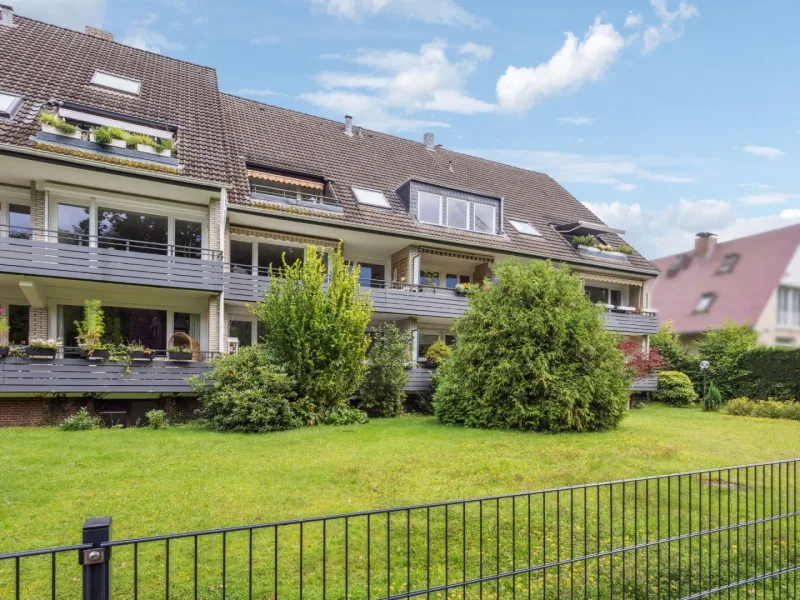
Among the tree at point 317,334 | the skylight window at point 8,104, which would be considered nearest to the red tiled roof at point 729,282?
the tree at point 317,334

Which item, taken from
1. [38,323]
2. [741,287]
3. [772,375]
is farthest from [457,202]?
[741,287]

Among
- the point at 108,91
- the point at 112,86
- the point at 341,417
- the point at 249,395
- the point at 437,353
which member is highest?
the point at 112,86

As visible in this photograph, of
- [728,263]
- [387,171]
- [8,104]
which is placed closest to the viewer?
[728,263]

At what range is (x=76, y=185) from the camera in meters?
15.8

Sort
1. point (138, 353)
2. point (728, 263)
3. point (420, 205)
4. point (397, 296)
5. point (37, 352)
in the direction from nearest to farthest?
point (728, 263) < point (37, 352) < point (138, 353) < point (397, 296) < point (420, 205)

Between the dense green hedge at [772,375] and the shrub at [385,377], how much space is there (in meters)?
14.1

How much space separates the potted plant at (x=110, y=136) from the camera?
15414 millimetres

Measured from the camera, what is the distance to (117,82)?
62.3ft

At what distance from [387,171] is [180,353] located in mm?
13608

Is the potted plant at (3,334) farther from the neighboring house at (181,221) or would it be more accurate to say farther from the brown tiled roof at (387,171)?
the brown tiled roof at (387,171)

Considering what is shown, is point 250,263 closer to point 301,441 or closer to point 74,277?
point 74,277

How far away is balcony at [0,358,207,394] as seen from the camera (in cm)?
1312

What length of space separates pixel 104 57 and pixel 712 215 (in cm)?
2350

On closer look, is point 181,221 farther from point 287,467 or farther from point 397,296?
point 287,467
